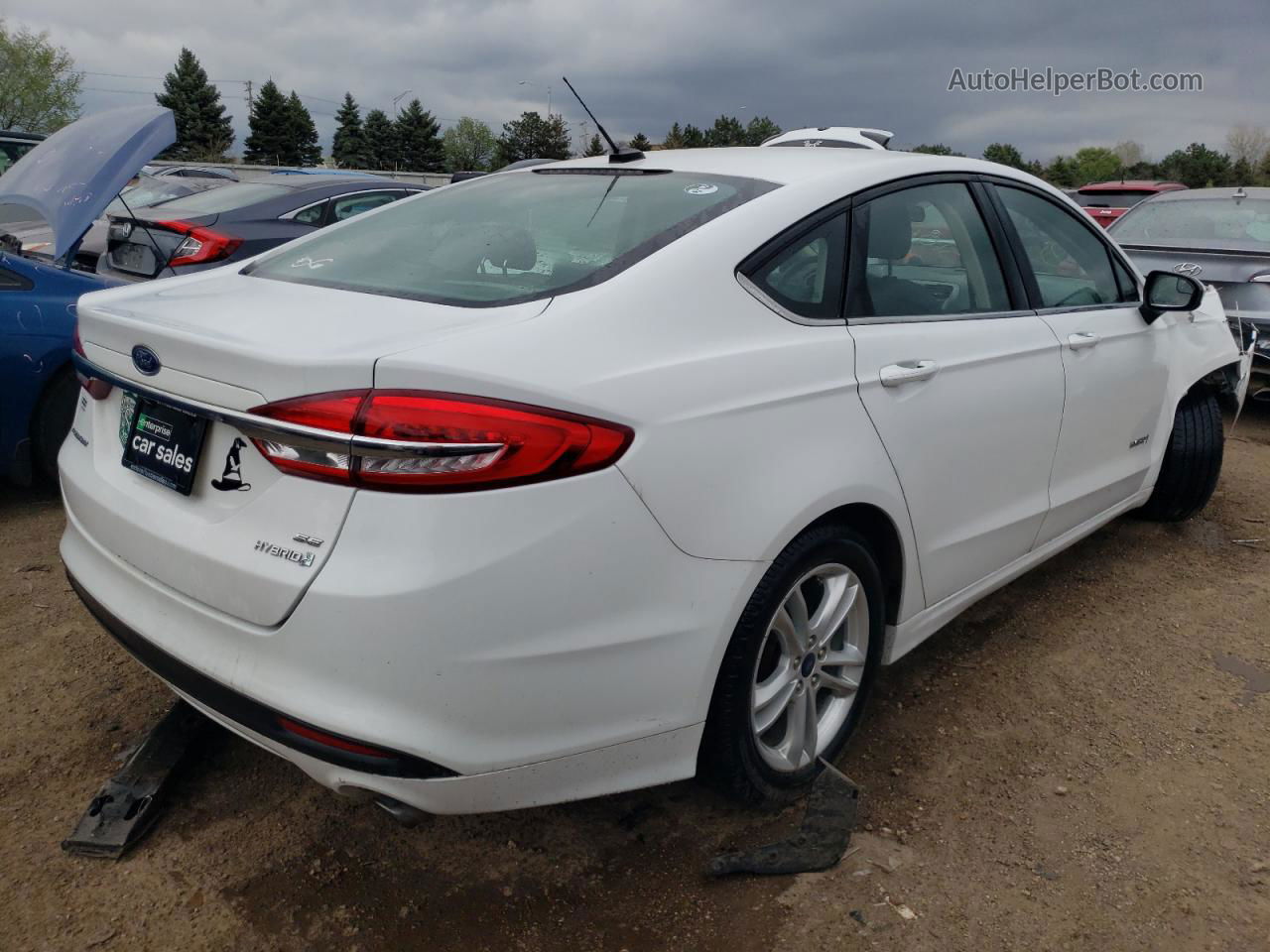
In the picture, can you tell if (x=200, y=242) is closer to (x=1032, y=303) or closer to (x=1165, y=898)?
(x=1032, y=303)

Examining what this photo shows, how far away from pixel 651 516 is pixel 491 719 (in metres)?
0.46

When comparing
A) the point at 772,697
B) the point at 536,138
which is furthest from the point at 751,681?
the point at 536,138

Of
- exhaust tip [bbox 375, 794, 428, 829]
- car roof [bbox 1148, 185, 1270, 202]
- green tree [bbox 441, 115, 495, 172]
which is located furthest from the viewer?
green tree [bbox 441, 115, 495, 172]

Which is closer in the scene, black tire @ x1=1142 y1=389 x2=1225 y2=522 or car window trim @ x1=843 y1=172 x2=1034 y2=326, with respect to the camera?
car window trim @ x1=843 y1=172 x2=1034 y2=326

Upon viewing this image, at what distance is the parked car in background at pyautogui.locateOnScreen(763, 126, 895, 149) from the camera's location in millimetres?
5723

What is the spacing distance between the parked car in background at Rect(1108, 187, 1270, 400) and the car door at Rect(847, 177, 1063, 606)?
349cm

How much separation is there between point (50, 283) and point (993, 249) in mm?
3824

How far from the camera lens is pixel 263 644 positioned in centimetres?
172

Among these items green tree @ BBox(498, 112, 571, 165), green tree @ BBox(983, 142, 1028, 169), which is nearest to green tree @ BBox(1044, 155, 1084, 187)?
green tree @ BBox(983, 142, 1028, 169)

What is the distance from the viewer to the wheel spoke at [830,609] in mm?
2283

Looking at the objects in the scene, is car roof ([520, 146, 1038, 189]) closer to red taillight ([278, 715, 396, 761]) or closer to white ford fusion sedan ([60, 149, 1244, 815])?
white ford fusion sedan ([60, 149, 1244, 815])

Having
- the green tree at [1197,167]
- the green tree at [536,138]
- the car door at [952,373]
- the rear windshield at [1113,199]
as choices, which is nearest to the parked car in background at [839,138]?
the car door at [952,373]

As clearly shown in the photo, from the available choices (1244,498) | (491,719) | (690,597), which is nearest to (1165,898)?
(690,597)

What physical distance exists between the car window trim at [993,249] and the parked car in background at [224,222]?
4.28 m
